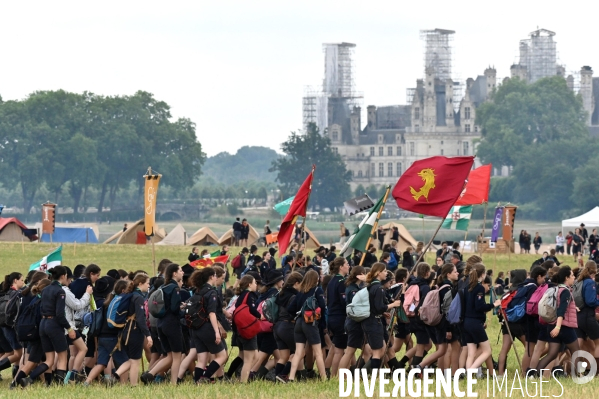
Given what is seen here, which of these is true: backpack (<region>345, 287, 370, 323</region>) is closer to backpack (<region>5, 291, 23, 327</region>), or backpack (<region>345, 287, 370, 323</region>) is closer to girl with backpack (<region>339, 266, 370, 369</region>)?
girl with backpack (<region>339, 266, 370, 369</region>)

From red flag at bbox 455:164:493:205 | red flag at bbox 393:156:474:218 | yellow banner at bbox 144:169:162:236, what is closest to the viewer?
red flag at bbox 393:156:474:218

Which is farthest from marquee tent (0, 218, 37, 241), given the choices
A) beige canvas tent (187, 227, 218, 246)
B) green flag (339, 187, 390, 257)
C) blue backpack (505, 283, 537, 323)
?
blue backpack (505, 283, 537, 323)

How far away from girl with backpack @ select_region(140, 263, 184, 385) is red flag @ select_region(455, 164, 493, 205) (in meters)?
14.0

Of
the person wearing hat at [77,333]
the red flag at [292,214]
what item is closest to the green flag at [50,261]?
the person wearing hat at [77,333]

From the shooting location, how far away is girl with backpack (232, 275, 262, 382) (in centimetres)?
1767

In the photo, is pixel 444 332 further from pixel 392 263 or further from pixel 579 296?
pixel 392 263

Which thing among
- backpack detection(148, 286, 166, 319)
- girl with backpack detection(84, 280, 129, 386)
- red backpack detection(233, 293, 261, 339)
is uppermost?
backpack detection(148, 286, 166, 319)

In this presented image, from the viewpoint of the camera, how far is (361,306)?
17.3m

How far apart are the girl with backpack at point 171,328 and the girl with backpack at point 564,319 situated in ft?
14.7

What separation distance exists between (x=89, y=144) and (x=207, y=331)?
403ft

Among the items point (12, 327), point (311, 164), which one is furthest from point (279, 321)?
point (311, 164)

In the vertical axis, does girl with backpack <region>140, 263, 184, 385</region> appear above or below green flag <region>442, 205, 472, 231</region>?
below

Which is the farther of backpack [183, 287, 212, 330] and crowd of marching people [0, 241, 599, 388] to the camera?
crowd of marching people [0, 241, 599, 388]

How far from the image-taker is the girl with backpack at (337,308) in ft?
58.9
